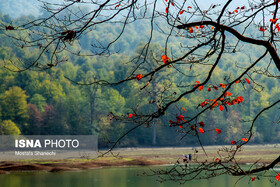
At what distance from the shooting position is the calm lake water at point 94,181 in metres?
20.9

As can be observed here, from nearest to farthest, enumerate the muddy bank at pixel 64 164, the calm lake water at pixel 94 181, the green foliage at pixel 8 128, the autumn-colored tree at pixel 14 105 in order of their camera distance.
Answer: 1. the calm lake water at pixel 94 181
2. the muddy bank at pixel 64 164
3. the green foliage at pixel 8 128
4. the autumn-colored tree at pixel 14 105

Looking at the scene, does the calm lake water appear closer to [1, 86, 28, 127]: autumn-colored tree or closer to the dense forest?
the dense forest

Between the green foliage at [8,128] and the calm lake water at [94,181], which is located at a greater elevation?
the green foliage at [8,128]

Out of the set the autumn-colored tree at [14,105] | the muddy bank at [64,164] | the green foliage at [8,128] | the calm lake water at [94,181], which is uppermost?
the autumn-colored tree at [14,105]

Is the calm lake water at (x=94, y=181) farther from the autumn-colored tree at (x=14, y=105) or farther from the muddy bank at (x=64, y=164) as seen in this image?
the autumn-colored tree at (x=14, y=105)

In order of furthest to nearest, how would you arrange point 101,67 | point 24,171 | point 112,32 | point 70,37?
point 112,32 < point 101,67 < point 24,171 < point 70,37

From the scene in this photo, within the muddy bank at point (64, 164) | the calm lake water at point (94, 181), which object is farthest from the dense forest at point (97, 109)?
the calm lake water at point (94, 181)

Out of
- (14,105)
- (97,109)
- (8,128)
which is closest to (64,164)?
(8,128)

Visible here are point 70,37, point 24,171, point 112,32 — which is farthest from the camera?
point 112,32

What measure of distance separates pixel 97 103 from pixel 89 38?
72.7m

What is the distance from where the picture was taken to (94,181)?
22000mm

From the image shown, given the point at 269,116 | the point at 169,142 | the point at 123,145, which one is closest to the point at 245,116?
the point at 269,116

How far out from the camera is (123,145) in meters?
46.5

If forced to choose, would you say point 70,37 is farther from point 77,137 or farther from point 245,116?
point 245,116
